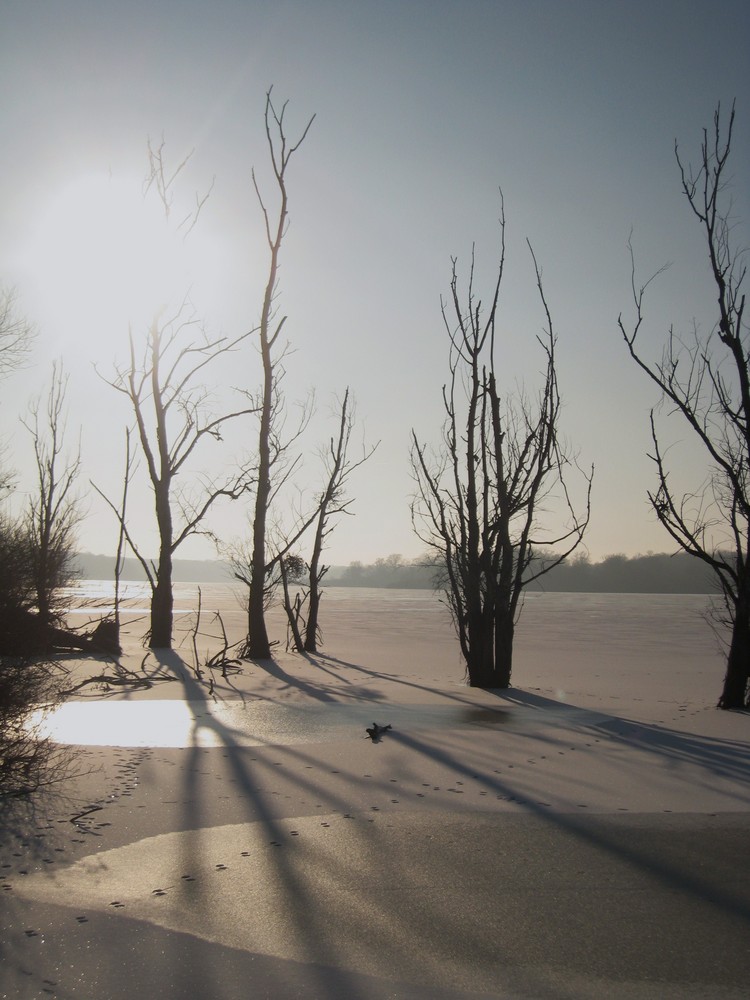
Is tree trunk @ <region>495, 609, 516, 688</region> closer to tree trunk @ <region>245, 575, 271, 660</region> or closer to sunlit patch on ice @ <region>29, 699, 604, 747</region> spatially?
sunlit patch on ice @ <region>29, 699, 604, 747</region>

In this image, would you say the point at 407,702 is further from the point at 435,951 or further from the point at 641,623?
the point at 641,623

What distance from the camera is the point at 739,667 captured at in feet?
36.2

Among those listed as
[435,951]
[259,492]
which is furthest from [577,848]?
[259,492]

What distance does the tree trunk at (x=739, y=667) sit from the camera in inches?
431

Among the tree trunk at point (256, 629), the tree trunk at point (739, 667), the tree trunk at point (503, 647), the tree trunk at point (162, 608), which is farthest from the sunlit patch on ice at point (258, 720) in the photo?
the tree trunk at point (162, 608)

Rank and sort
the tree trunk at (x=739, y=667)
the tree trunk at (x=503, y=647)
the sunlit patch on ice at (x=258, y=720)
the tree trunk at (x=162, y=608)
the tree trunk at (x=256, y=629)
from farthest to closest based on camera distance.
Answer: the tree trunk at (x=162, y=608) < the tree trunk at (x=256, y=629) < the tree trunk at (x=503, y=647) < the tree trunk at (x=739, y=667) < the sunlit patch on ice at (x=258, y=720)

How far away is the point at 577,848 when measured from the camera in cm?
424

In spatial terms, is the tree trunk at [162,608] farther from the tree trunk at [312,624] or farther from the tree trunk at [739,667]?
the tree trunk at [739,667]

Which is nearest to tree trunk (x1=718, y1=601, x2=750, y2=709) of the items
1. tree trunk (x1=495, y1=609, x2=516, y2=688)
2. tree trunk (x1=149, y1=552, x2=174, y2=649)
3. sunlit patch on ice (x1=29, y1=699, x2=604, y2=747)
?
sunlit patch on ice (x1=29, y1=699, x2=604, y2=747)

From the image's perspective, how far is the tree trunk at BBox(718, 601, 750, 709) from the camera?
35.9ft

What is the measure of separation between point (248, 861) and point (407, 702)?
5.76 m

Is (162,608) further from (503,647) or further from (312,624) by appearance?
(503,647)

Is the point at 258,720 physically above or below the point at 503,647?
below

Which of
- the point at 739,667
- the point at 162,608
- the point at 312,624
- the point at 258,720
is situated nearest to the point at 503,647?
the point at 739,667
